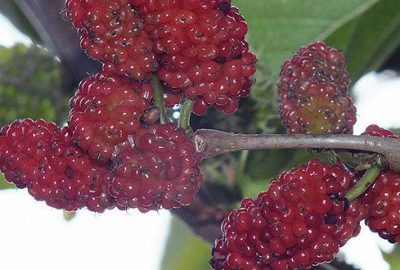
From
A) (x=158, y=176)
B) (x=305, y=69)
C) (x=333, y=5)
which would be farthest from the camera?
(x=333, y=5)

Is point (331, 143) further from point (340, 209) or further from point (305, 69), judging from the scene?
point (305, 69)

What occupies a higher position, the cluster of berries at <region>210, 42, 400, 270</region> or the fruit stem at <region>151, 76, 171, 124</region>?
the fruit stem at <region>151, 76, 171, 124</region>

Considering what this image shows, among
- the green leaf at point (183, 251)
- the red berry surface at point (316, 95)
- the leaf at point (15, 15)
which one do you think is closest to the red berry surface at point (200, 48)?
the red berry surface at point (316, 95)

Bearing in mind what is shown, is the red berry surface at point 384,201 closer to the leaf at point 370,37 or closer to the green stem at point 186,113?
the green stem at point 186,113

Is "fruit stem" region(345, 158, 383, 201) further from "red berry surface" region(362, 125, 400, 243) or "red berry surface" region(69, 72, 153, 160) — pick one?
"red berry surface" region(69, 72, 153, 160)

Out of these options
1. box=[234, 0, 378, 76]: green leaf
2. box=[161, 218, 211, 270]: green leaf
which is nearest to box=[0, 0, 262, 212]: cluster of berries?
box=[234, 0, 378, 76]: green leaf

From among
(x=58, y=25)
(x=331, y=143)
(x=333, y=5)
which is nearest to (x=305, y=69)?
(x=331, y=143)
